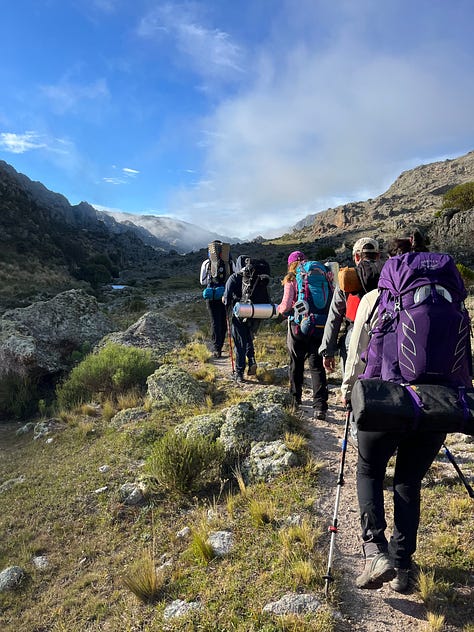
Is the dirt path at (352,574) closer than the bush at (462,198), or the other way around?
the dirt path at (352,574)

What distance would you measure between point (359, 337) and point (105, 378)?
21.6 ft

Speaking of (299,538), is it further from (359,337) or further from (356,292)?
(356,292)

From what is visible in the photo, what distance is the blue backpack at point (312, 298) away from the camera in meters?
5.12

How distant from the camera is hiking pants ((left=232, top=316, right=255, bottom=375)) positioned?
23.4 ft

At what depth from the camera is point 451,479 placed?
382cm

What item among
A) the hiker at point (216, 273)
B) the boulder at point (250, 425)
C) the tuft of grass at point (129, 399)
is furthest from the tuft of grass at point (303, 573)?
the hiker at point (216, 273)

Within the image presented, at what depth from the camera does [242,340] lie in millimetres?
7219

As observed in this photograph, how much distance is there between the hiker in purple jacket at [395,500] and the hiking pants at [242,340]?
182 inches

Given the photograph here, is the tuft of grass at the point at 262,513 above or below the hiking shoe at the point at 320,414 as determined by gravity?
below

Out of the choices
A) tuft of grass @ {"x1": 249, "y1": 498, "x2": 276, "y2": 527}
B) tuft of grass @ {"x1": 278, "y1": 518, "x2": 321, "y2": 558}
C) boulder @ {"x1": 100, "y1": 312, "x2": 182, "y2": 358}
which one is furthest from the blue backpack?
boulder @ {"x1": 100, "y1": 312, "x2": 182, "y2": 358}

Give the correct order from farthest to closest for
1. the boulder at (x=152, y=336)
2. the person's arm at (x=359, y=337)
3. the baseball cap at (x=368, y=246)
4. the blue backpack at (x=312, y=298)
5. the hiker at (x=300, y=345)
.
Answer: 1. the boulder at (x=152, y=336)
2. the hiker at (x=300, y=345)
3. the blue backpack at (x=312, y=298)
4. the baseball cap at (x=368, y=246)
5. the person's arm at (x=359, y=337)

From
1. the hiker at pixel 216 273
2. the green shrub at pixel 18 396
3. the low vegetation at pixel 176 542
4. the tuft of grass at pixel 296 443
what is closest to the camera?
the low vegetation at pixel 176 542

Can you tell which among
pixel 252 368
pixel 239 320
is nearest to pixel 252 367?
pixel 252 368

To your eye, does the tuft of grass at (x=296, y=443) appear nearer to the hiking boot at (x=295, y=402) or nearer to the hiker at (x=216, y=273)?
the hiking boot at (x=295, y=402)
